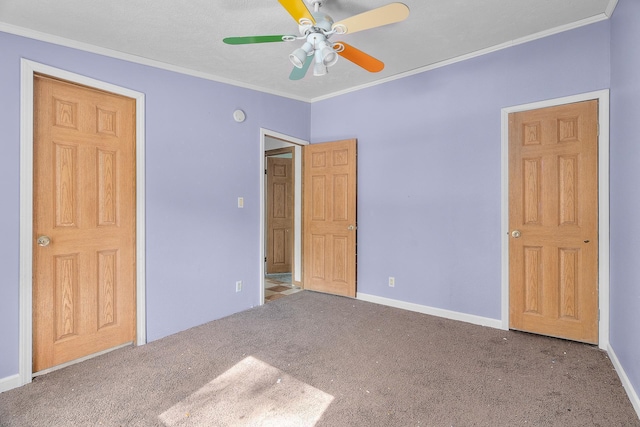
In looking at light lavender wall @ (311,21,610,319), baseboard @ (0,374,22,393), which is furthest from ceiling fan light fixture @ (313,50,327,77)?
baseboard @ (0,374,22,393)

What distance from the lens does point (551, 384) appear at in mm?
2088

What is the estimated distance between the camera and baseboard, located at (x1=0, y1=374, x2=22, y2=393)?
207 centimetres

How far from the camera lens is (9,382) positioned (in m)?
2.10

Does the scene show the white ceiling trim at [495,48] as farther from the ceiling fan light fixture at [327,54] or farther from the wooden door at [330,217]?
the ceiling fan light fixture at [327,54]

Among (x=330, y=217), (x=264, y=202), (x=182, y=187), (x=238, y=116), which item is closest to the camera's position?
(x=182, y=187)

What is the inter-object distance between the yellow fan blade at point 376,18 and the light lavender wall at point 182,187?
6.17 feet

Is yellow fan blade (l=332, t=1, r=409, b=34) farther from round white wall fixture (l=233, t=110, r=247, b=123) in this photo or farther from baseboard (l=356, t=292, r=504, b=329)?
baseboard (l=356, t=292, r=504, b=329)

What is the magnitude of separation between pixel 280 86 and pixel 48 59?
2.08 metres

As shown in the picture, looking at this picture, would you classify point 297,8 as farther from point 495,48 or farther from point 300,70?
point 495,48

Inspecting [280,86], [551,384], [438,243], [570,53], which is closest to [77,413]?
[551,384]

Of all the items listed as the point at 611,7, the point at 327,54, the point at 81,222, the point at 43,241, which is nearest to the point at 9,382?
the point at 43,241

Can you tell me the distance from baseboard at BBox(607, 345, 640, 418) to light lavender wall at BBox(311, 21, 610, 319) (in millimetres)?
817

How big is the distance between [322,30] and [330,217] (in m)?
2.50

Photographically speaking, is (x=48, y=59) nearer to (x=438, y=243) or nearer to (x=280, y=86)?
(x=280, y=86)
